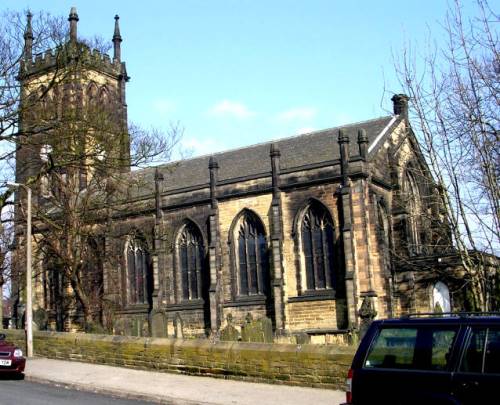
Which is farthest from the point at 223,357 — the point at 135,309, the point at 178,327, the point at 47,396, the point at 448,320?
the point at 135,309

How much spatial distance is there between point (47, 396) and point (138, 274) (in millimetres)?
24708

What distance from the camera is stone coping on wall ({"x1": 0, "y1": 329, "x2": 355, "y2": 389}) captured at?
1199 centimetres

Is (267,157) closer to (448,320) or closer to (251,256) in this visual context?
(251,256)

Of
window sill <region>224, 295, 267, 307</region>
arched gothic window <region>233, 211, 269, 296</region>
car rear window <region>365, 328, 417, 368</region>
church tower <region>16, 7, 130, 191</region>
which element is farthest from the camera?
arched gothic window <region>233, 211, 269, 296</region>

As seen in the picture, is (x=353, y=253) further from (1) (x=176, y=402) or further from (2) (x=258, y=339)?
(1) (x=176, y=402)

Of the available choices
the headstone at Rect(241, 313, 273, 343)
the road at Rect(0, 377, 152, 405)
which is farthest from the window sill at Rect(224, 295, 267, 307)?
the road at Rect(0, 377, 152, 405)

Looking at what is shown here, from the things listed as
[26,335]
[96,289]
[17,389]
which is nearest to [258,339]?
[26,335]

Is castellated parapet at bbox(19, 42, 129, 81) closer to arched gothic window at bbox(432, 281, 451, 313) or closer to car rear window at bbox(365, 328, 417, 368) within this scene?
car rear window at bbox(365, 328, 417, 368)

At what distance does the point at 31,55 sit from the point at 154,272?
56.1 feet

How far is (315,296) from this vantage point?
2948 centimetres

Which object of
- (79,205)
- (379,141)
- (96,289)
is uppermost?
(379,141)

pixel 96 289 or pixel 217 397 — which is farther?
pixel 96 289

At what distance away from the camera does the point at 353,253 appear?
28.5 m

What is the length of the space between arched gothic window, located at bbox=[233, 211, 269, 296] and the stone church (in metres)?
0.05
